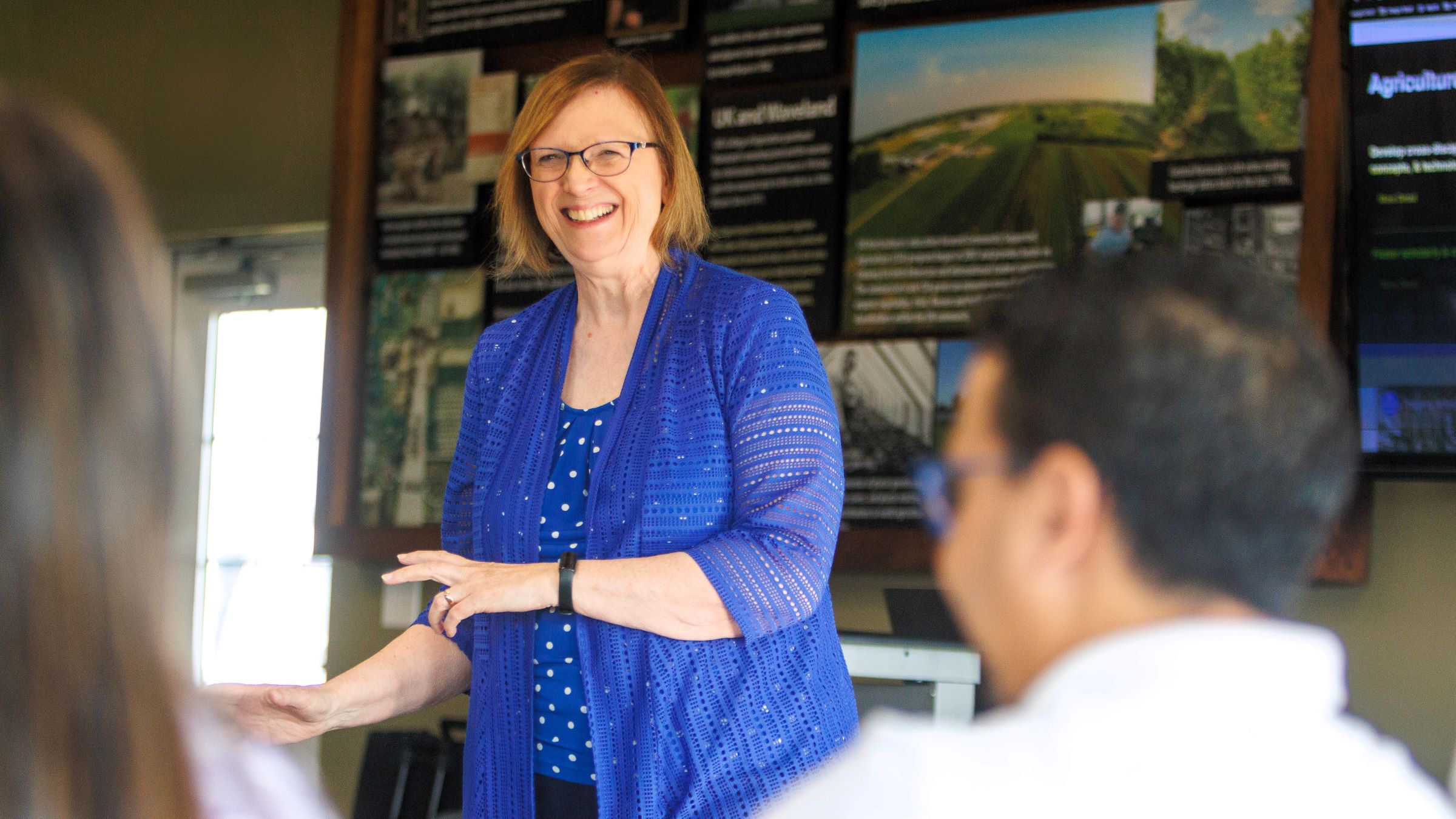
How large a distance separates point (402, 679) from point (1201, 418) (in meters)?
1.25

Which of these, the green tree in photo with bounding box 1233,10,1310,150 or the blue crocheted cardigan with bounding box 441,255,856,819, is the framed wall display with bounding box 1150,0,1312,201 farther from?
the blue crocheted cardigan with bounding box 441,255,856,819

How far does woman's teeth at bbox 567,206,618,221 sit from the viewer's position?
6.23ft

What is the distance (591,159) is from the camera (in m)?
1.92

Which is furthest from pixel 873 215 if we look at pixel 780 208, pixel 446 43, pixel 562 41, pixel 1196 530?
pixel 1196 530

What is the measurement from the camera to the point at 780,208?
3.70 m

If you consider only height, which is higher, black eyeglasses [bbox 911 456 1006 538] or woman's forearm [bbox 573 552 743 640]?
black eyeglasses [bbox 911 456 1006 538]

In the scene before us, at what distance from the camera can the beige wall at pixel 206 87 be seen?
15.2ft

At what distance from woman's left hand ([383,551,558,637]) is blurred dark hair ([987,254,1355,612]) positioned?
2.77ft

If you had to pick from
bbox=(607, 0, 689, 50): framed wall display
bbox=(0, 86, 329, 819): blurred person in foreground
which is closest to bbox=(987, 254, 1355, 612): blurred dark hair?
bbox=(0, 86, 329, 819): blurred person in foreground

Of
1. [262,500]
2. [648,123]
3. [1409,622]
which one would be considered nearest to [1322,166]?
[1409,622]

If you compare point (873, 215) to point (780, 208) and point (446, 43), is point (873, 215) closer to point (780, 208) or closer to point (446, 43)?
point (780, 208)

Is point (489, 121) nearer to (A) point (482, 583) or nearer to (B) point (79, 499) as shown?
(A) point (482, 583)

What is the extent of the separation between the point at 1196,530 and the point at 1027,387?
13 cm

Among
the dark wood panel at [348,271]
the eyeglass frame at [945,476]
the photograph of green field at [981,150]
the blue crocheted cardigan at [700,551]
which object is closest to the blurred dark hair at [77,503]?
the eyeglass frame at [945,476]
